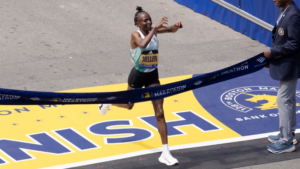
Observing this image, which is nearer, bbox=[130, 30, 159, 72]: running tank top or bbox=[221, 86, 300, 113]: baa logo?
bbox=[130, 30, 159, 72]: running tank top

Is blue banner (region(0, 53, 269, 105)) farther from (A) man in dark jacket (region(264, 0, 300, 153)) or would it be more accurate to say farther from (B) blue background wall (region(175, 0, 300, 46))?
(B) blue background wall (region(175, 0, 300, 46))

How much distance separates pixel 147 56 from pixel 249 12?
6.28 metres

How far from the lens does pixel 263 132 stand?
751 cm

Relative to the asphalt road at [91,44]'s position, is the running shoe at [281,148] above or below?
below

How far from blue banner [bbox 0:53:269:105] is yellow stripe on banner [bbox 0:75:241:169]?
3.28ft

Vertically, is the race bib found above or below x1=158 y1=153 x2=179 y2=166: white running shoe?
above

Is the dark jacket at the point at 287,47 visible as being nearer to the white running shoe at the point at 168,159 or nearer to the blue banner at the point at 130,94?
the blue banner at the point at 130,94

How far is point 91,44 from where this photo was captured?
12.0 m

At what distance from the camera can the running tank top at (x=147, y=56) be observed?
652 cm

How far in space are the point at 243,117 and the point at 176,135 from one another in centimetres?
130

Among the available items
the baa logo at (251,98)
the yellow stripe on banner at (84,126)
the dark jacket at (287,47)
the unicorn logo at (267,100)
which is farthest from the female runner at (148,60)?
the unicorn logo at (267,100)

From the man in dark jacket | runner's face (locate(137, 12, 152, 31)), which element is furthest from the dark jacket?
runner's face (locate(137, 12, 152, 31))

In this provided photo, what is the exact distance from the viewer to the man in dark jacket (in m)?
6.37

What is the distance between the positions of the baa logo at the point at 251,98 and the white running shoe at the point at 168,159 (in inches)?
88.5
